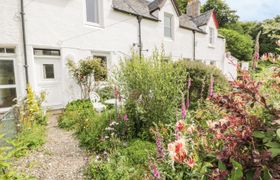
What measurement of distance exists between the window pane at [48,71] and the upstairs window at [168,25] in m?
7.87

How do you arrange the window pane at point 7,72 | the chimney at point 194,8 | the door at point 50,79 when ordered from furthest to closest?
1. the chimney at point 194,8
2. the door at point 50,79
3. the window pane at point 7,72

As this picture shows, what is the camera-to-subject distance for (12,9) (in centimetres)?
656

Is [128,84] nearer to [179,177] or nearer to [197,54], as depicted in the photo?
[179,177]

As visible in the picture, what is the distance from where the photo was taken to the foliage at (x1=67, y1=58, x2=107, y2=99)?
305 inches

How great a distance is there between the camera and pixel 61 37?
7711 mm

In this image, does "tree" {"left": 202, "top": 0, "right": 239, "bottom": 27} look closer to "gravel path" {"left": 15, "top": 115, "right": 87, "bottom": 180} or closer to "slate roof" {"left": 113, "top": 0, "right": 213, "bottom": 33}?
"slate roof" {"left": 113, "top": 0, "right": 213, "bottom": 33}

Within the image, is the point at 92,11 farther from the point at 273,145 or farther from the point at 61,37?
the point at 273,145

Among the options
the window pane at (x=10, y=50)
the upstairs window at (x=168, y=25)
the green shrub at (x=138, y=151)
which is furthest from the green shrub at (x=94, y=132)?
the upstairs window at (x=168, y=25)

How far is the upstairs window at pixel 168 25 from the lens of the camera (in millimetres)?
12422

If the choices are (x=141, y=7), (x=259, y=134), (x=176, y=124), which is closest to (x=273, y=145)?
(x=259, y=134)

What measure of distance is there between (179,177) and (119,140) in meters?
2.20

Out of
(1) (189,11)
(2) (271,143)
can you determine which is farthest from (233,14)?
(2) (271,143)

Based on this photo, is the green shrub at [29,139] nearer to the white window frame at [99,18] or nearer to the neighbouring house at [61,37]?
the neighbouring house at [61,37]

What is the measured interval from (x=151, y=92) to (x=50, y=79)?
5.66 meters
